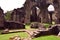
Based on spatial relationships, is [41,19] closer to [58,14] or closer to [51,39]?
[58,14]

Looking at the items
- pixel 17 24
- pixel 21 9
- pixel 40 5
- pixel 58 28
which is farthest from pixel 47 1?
pixel 58 28

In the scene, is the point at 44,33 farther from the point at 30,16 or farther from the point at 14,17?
the point at 14,17

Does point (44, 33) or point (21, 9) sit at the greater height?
point (21, 9)

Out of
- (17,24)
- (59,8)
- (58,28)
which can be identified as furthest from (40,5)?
(58,28)

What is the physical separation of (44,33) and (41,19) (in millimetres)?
23233

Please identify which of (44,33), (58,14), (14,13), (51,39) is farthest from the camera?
(14,13)

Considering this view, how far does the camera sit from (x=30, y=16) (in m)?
41.7

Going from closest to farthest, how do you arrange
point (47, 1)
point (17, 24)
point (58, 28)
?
point (58, 28)
point (17, 24)
point (47, 1)

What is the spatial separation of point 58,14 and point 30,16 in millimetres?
9851

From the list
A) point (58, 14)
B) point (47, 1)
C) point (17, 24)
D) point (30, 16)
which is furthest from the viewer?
point (30, 16)

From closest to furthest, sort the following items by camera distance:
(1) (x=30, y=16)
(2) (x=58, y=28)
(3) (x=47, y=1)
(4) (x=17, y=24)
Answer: (2) (x=58, y=28) → (4) (x=17, y=24) → (3) (x=47, y=1) → (1) (x=30, y=16)

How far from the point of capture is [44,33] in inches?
628

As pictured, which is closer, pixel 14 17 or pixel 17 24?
pixel 17 24

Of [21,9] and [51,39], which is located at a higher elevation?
[21,9]
